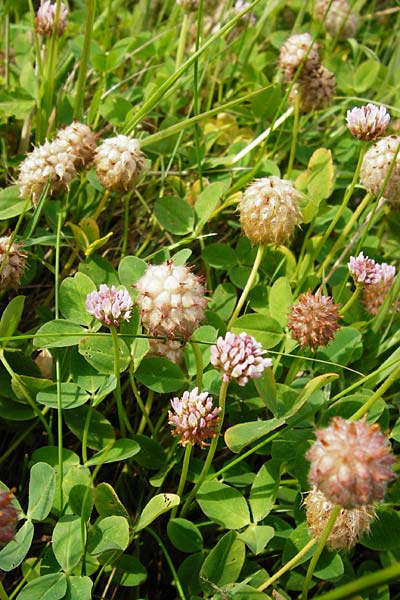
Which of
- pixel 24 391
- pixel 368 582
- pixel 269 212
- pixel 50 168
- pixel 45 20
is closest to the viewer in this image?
pixel 368 582

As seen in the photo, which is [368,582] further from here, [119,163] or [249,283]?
[119,163]

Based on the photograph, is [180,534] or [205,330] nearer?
[180,534]

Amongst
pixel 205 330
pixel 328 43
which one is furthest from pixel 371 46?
pixel 205 330

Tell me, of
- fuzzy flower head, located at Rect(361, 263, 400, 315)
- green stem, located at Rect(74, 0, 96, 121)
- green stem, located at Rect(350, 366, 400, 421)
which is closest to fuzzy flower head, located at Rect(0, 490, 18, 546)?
green stem, located at Rect(350, 366, 400, 421)

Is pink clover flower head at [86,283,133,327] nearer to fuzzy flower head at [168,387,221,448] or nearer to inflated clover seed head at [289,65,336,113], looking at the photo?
fuzzy flower head at [168,387,221,448]

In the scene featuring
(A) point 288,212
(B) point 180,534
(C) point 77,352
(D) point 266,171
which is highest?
(A) point 288,212

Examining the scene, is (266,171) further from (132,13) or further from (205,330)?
(132,13)

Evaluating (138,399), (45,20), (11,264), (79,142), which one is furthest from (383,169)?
(45,20)
